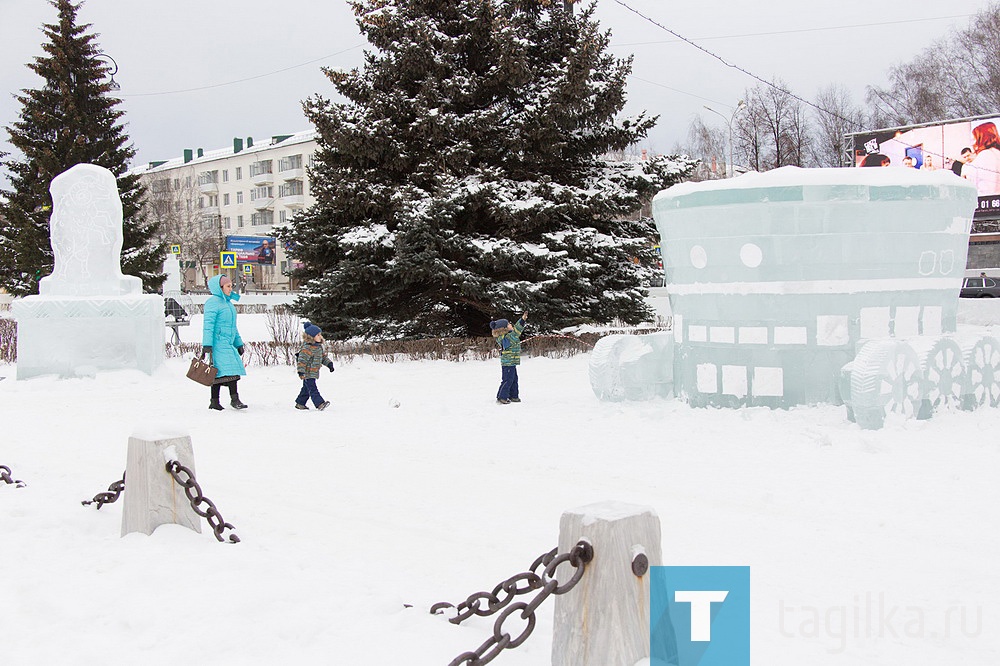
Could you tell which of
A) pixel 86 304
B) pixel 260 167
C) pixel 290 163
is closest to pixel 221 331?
pixel 86 304

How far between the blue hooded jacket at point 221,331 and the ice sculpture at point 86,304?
433 centimetres

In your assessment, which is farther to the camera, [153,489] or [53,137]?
[53,137]

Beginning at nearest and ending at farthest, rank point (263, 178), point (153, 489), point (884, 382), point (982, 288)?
point (153, 489) < point (884, 382) < point (982, 288) < point (263, 178)

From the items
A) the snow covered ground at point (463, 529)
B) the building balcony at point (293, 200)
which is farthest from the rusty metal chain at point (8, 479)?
the building balcony at point (293, 200)

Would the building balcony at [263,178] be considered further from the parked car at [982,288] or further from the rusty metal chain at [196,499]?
the rusty metal chain at [196,499]

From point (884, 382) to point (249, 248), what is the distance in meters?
39.3

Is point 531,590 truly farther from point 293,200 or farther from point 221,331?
point 293,200

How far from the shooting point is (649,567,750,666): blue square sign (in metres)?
3.05

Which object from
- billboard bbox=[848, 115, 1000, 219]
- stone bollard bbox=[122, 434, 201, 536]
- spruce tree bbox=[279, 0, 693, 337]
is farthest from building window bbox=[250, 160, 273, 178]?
stone bollard bbox=[122, 434, 201, 536]

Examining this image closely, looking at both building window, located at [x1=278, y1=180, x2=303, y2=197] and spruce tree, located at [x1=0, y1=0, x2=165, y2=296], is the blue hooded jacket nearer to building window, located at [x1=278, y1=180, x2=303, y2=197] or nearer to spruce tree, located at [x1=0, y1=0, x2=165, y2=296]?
spruce tree, located at [x1=0, y1=0, x2=165, y2=296]

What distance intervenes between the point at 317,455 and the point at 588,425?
2.84 m

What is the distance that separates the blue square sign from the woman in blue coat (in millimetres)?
7790

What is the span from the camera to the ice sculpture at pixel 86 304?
14.0 metres

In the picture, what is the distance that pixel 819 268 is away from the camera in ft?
29.1
